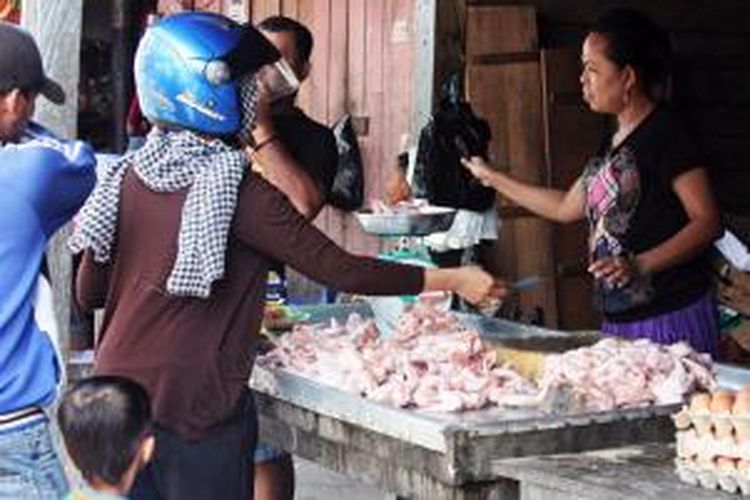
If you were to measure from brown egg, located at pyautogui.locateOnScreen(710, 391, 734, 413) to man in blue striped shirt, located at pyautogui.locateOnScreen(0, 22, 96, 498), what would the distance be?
1531 mm

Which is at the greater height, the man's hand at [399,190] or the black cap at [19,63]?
the black cap at [19,63]

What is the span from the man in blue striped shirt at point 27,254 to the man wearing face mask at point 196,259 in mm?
111

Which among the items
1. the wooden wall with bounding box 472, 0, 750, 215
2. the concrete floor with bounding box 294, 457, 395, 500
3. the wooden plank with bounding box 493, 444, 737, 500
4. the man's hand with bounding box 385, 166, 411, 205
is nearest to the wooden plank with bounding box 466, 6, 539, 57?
the wooden wall with bounding box 472, 0, 750, 215

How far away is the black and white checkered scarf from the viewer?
10.5ft

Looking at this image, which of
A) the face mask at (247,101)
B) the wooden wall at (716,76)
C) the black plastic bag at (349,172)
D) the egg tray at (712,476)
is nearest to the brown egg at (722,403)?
the egg tray at (712,476)

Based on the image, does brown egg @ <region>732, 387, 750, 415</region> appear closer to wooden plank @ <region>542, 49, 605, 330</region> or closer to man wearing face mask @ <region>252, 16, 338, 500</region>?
man wearing face mask @ <region>252, 16, 338, 500</region>

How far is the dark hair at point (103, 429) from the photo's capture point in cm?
291

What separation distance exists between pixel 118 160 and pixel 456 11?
3.99m

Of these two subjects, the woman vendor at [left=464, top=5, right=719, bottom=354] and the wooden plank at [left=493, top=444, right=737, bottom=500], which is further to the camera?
the woman vendor at [left=464, top=5, right=719, bottom=354]

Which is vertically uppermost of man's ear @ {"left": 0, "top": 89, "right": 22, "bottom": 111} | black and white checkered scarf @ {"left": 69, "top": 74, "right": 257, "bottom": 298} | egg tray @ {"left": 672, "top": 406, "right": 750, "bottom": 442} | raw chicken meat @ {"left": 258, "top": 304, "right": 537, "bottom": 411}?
man's ear @ {"left": 0, "top": 89, "right": 22, "bottom": 111}

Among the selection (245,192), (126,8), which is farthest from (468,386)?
(126,8)

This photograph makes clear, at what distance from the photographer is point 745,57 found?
27.4ft

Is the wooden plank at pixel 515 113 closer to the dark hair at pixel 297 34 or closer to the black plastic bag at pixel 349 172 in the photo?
the black plastic bag at pixel 349 172

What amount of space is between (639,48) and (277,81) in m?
1.29
